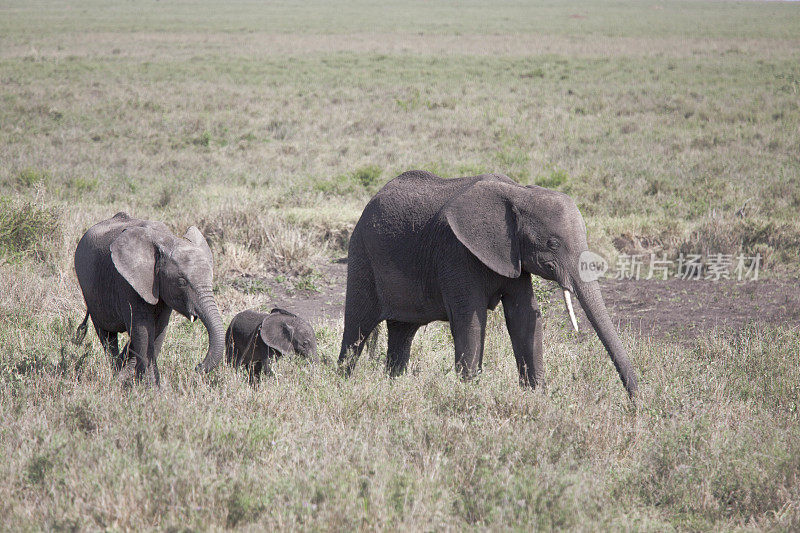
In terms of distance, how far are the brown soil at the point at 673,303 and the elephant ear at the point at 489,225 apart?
3.13m

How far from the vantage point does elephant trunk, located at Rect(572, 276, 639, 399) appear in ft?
16.4

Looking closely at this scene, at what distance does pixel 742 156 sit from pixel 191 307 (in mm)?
15584

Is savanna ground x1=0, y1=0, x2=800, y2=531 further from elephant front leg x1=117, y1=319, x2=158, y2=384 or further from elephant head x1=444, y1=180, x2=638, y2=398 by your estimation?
elephant head x1=444, y1=180, x2=638, y2=398

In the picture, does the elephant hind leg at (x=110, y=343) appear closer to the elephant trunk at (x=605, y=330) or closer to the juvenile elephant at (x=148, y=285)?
the juvenile elephant at (x=148, y=285)

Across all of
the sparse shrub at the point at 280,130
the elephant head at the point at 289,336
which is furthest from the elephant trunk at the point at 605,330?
the sparse shrub at the point at 280,130

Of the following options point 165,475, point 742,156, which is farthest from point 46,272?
point 742,156

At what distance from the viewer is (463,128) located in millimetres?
21141

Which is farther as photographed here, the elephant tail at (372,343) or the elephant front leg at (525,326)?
the elephant tail at (372,343)

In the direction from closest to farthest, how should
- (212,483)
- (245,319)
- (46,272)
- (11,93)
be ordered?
(212,483)
(245,319)
(46,272)
(11,93)

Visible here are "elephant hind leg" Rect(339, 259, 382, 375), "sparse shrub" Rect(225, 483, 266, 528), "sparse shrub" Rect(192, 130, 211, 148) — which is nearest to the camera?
"sparse shrub" Rect(225, 483, 266, 528)

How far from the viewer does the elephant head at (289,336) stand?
21.9 feet

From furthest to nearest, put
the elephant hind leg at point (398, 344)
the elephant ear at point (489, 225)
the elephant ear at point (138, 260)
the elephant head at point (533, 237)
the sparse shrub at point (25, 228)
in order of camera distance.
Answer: the sparse shrub at point (25, 228) < the elephant hind leg at point (398, 344) < the elephant ear at point (138, 260) < the elephant ear at point (489, 225) < the elephant head at point (533, 237)

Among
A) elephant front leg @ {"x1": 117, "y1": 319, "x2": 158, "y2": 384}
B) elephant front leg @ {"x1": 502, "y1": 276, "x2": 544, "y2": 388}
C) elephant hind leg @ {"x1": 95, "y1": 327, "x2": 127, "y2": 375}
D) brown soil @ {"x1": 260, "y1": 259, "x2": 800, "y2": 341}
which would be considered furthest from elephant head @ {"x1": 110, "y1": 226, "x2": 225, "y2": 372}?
brown soil @ {"x1": 260, "y1": 259, "x2": 800, "y2": 341}

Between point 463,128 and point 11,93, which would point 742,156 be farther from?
point 11,93
